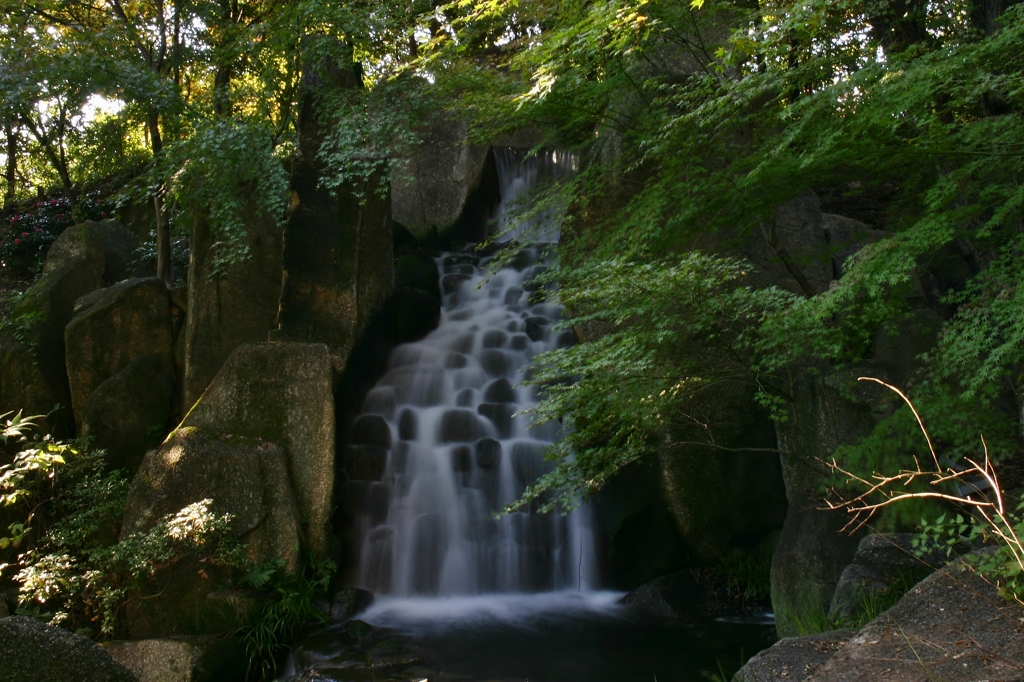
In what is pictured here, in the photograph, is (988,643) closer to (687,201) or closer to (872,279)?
(872,279)

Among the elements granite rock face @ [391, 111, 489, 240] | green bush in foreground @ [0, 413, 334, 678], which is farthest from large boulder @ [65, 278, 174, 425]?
granite rock face @ [391, 111, 489, 240]

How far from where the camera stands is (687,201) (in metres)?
6.14

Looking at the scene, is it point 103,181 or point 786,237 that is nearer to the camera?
point 786,237

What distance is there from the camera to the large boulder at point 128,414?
8.18 meters

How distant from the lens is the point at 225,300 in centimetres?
890

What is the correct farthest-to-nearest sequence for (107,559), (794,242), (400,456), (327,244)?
(794,242) → (327,244) → (400,456) → (107,559)

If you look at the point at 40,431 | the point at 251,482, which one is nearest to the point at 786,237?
the point at 251,482

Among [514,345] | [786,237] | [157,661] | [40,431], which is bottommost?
[157,661]

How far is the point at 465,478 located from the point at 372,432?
1201mm

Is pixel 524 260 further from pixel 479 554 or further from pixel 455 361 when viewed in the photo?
pixel 479 554

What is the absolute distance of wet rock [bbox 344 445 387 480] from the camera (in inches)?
317

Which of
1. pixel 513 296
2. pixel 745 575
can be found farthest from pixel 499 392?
pixel 745 575

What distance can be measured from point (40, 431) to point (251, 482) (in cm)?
330

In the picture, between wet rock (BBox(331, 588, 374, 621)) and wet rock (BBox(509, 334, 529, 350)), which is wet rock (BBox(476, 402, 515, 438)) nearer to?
wet rock (BBox(509, 334, 529, 350))
